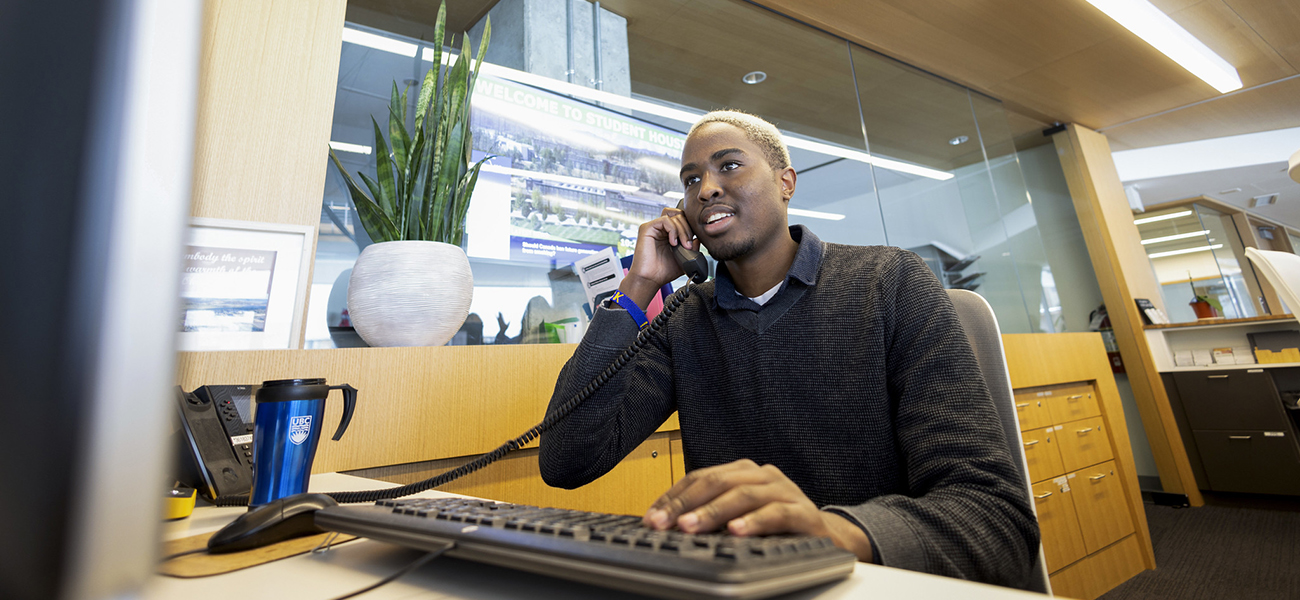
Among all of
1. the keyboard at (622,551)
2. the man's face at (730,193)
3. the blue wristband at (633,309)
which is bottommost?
the keyboard at (622,551)

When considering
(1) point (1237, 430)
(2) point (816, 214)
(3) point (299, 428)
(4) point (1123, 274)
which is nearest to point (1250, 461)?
(1) point (1237, 430)

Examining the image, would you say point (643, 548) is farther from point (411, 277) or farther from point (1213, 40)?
point (1213, 40)

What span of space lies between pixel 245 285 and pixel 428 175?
0.53 metres

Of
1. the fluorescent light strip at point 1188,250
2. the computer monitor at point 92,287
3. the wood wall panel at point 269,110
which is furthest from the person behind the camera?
the fluorescent light strip at point 1188,250

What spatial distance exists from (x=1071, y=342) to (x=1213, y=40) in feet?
9.17

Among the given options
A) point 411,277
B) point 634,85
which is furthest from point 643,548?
point 634,85

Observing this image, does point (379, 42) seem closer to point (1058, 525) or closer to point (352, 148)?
point (352, 148)

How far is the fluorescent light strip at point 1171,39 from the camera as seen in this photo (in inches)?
128

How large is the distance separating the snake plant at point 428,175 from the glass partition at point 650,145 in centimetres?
31

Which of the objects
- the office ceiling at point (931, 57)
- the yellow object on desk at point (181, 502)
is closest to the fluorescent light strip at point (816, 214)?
the office ceiling at point (931, 57)

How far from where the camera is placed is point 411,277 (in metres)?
1.35

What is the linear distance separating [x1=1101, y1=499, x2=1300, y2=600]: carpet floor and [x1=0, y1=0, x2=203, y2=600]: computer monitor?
3198mm

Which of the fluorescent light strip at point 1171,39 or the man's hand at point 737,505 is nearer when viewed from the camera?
the man's hand at point 737,505

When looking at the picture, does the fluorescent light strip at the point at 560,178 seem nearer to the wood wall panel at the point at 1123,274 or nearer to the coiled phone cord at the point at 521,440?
the coiled phone cord at the point at 521,440
